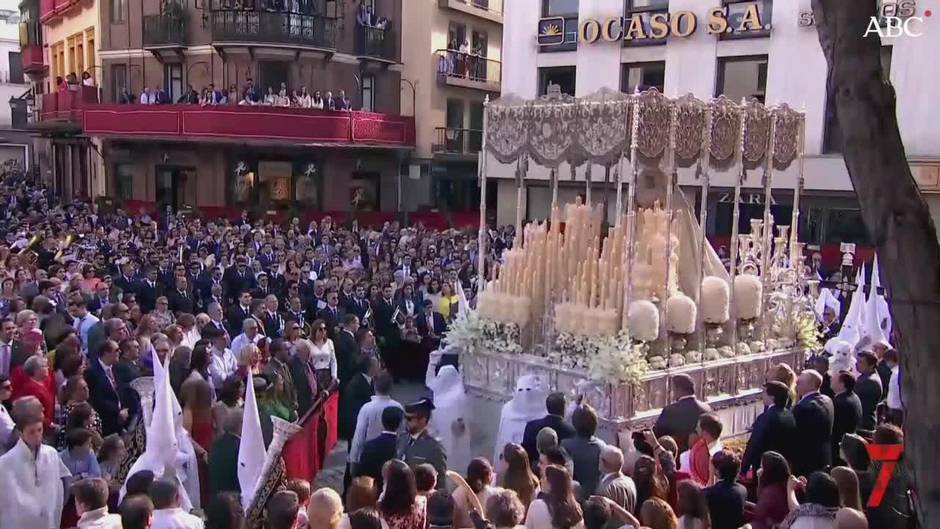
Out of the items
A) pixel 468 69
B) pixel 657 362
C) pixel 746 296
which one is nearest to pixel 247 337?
pixel 657 362

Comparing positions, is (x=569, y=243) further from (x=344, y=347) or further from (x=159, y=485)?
(x=159, y=485)

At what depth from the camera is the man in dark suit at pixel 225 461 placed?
6.00 m

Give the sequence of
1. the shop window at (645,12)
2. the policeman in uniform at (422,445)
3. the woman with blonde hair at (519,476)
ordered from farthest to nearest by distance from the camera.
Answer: the shop window at (645,12), the policeman in uniform at (422,445), the woman with blonde hair at (519,476)

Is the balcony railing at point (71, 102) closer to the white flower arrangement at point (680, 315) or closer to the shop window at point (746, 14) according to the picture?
the shop window at point (746, 14)

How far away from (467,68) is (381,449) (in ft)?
82.1

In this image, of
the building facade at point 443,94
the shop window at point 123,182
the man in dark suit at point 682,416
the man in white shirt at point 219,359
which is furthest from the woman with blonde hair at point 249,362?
the shop window at point 123,182

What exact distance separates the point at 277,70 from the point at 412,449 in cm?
2334

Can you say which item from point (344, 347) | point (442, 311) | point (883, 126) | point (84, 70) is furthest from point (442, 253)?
point (84, 70)

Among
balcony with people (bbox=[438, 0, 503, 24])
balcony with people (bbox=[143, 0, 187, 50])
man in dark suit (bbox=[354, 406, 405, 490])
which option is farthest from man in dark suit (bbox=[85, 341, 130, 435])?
balcony with people (bbox=[438, 0, 503, 24])

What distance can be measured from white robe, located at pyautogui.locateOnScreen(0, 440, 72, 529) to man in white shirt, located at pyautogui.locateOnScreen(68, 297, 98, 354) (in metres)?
4.10

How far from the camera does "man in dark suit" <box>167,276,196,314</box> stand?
1179 centimetres

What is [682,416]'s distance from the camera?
275 inches

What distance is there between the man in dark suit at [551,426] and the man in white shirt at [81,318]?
532cm

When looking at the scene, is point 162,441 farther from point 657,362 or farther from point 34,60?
point 34,60
